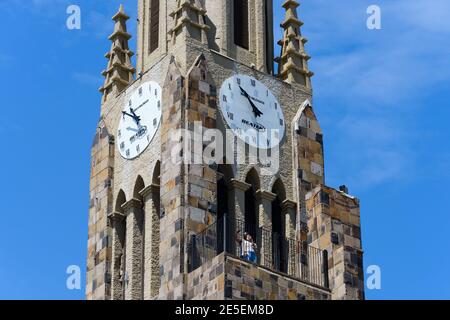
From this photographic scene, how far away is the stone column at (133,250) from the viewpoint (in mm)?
62125

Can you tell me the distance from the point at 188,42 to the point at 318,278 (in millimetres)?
10519

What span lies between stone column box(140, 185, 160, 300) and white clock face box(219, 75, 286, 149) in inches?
156

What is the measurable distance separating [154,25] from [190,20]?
12.2 ft

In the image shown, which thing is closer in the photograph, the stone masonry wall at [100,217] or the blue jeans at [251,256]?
the blue jeans at [251,256]

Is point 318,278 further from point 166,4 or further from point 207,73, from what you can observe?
point 166,4

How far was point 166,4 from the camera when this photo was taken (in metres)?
67.2

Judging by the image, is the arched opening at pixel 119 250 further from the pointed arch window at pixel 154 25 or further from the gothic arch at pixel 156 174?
the pointed arch window at pixel 154 25

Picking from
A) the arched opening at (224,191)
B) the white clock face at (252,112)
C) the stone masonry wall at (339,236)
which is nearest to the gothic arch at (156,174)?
the arched opening at (224,191)

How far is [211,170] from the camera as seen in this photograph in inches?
2416

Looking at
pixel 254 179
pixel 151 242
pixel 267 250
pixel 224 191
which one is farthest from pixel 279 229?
pixel 151 242

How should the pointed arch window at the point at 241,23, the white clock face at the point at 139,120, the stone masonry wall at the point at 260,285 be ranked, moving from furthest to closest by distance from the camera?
the pointed arch window at the point at 241,23, the white clock face at the point at 139,120, the stone masonry wall at the point at 260,285

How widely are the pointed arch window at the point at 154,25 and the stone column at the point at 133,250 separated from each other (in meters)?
7.15

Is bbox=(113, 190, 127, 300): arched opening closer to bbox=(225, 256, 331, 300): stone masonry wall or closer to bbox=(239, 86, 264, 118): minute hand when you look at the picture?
bbox=(239, 86, 264, 118): minute hand
